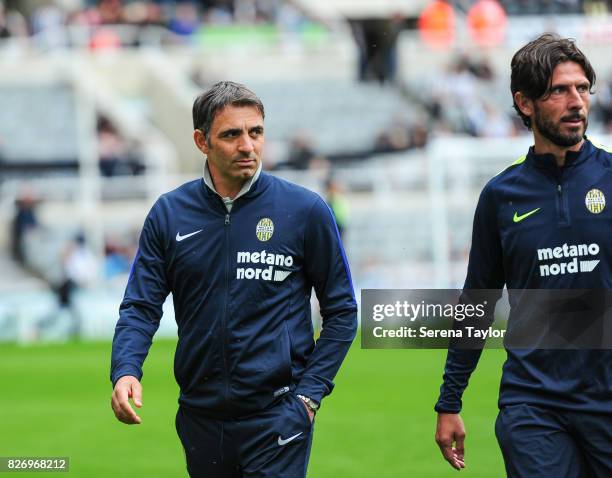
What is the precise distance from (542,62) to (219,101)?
1.25 metres

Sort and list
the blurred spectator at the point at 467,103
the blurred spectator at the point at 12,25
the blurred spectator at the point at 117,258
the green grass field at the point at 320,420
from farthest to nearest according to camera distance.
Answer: the blurred spectator at the point at 12,25 → the blurred spectator at the point at 467,103 → the blurred spectator at the point at 117,258 → the green grass field at the point at 320,420

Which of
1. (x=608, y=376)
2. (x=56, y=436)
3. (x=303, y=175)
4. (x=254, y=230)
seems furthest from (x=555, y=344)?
(x=303, y=175)

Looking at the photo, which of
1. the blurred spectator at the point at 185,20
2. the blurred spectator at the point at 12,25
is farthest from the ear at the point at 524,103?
the blurred spectator at the point at 12,25

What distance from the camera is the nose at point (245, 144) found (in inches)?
213

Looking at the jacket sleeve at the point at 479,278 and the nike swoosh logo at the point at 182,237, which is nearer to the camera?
the jacket sleeve at the point at 479,278

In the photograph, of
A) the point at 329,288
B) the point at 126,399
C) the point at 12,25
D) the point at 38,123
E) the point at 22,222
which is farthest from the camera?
the point at 12,25

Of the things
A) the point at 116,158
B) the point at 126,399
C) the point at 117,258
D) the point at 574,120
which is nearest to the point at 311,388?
the point at 126,399

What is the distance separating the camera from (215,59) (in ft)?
117

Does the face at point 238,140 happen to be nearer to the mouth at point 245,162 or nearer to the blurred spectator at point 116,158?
the mouth at point 245,162

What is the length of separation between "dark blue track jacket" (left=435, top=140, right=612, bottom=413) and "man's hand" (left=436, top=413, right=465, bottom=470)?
0.26 m

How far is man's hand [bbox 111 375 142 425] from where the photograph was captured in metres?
5.19

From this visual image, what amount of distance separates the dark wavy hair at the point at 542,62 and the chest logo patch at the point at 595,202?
41 centimetres

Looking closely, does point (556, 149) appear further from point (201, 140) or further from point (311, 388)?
point (201, 140)

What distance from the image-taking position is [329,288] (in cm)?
545
